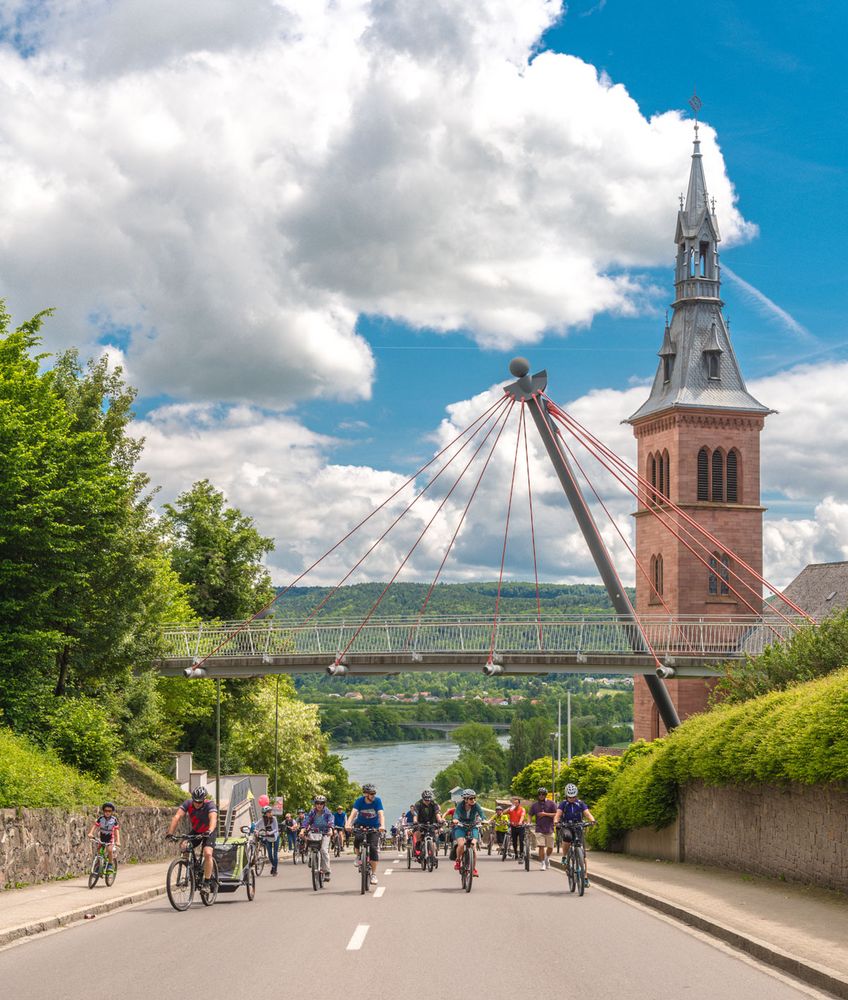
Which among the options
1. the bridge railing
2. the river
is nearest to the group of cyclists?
the bridge railing

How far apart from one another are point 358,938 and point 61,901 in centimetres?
652

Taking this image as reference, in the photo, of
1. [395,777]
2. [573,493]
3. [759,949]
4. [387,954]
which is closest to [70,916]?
[387,954]

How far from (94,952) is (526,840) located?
1578cm

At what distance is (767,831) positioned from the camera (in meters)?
19.5

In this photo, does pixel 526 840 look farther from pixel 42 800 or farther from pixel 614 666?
pixel 614 666

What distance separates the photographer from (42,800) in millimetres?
22312

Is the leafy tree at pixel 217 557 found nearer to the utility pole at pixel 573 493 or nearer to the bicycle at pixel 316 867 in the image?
the utility pole at pixel 573 493

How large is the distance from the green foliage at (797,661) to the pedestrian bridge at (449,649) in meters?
13.5

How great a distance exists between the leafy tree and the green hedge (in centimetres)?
3414

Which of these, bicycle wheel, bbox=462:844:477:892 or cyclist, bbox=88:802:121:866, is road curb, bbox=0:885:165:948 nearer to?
cyclist, bbox=88:802:121:866

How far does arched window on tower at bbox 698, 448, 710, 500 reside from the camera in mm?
82938

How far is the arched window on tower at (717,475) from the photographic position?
8300 centimetres

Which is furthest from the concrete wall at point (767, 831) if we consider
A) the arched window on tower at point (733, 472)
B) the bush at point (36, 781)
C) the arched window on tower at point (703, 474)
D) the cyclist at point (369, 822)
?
the arched window on tower at point (733, 472)

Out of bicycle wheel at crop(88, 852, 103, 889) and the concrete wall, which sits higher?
the concrete wall
